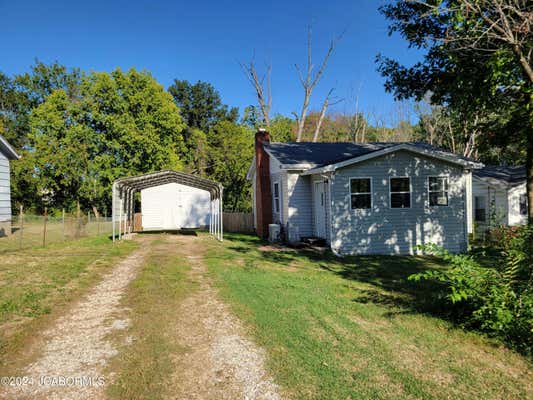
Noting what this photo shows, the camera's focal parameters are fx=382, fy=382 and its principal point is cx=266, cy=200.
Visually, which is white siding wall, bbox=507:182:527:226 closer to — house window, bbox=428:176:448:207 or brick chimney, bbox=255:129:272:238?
house window, bbox=428:176:448:207

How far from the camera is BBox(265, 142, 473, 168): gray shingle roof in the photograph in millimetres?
→ 15164

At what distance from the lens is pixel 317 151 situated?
16766mm

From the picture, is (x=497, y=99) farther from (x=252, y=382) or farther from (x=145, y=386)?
(x=145, y=386)

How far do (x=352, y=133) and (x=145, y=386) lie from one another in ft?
129

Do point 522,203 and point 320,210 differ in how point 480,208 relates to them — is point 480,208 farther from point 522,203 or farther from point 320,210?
point 320,210

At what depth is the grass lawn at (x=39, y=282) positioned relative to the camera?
518 centimetres

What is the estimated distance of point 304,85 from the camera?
95.2ft

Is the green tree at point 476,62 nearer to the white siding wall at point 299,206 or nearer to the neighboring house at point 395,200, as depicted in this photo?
the neighboring house at point 395,200

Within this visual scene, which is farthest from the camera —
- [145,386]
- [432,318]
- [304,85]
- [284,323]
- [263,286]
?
[304,85]

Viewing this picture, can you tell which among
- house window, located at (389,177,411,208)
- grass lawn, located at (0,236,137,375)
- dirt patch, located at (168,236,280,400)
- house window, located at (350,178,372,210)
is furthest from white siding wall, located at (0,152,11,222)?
house window, located at (389,177,411,208)

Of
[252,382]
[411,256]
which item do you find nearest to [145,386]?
[252,382]

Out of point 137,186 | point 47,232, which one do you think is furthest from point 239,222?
point 47,232

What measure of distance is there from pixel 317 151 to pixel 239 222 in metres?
7.52

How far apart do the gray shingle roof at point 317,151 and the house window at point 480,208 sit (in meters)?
4.63
